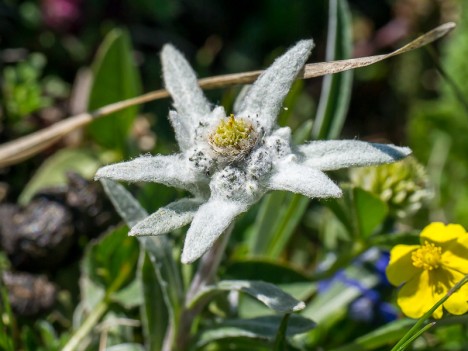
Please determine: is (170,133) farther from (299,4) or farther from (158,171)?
(158,171)

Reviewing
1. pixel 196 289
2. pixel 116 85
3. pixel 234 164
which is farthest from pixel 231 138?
pixel 116 85

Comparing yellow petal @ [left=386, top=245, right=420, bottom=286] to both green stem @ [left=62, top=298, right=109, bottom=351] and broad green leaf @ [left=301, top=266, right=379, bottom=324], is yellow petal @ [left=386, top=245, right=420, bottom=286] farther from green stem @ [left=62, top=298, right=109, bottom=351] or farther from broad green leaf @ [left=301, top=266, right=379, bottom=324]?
green stem @ [left=62, top=298, right=109, bottom=351]

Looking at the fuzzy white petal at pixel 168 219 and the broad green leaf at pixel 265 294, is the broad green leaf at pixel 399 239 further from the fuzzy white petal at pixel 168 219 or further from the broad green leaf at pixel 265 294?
the fuzzy white petal at pixel 168 219

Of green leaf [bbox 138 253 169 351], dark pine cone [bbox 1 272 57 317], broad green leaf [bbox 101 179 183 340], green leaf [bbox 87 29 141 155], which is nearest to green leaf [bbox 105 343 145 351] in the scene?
green leaf [bbox 138 253 169 351]

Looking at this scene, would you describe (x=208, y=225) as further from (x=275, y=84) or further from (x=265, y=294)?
(x=275, y=84)

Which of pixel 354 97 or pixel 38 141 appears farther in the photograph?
pixel 354 97

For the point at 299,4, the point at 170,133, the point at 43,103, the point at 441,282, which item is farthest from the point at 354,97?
the point at 441,282
